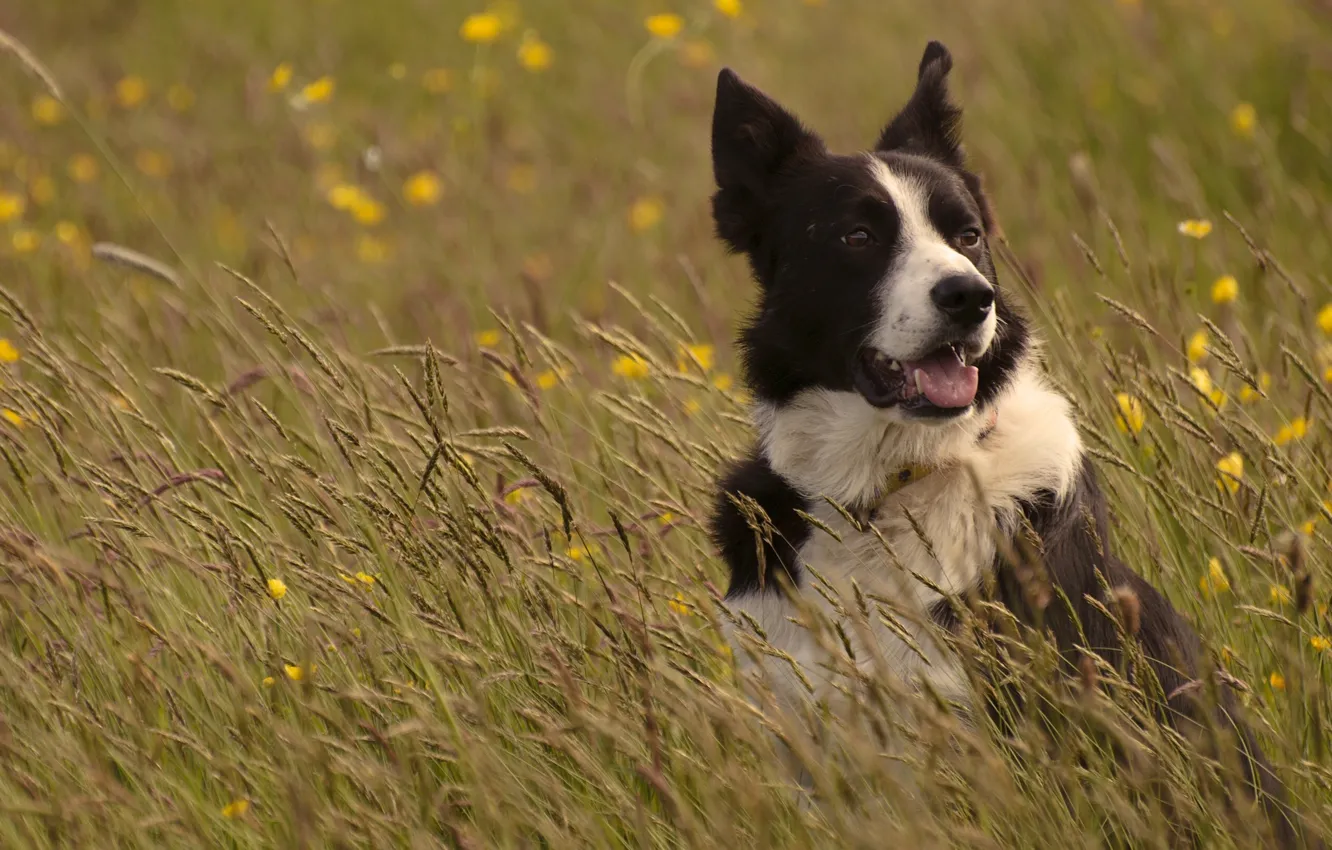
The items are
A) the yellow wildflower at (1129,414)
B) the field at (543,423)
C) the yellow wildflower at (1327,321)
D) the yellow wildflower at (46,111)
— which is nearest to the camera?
the field at (543,423)

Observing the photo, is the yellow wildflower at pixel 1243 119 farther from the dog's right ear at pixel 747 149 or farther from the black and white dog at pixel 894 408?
the dog's right ear at pixel 747 149

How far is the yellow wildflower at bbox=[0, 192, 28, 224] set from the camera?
631cm

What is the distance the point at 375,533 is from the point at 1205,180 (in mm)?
4848

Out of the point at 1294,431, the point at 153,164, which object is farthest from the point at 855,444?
the point at 153,164

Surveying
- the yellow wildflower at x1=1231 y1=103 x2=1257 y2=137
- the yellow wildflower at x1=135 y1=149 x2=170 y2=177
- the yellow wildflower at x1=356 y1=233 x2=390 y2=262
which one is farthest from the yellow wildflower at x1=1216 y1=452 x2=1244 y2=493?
the yellow wildflower at x1=135 y1=149 x2=170 y2=177

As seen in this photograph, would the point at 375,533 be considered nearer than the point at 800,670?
No

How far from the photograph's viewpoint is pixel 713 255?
705 cm

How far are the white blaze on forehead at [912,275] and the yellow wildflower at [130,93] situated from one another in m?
7.20

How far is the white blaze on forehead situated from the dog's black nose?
0.02 metres

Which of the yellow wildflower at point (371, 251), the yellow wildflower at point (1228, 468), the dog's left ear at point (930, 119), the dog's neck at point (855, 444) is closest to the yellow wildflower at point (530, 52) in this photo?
the yellow wildflower at point (371, 251)

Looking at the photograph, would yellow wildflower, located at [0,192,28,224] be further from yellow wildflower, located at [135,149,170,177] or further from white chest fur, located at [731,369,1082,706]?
white chest fur, located at [731,369,1082,706]

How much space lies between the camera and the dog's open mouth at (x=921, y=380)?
116 inches

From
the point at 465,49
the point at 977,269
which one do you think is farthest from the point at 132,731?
the point at 465,49

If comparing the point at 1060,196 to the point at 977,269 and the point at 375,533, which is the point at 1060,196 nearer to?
the point at 977,269
